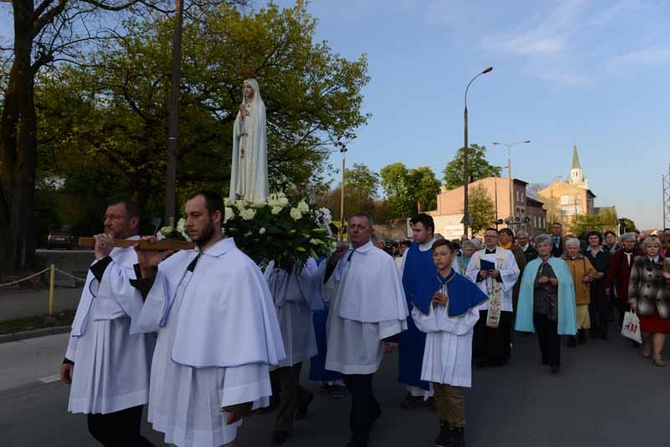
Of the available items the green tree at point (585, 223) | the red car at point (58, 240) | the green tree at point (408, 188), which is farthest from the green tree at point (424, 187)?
the red car at point (58, 240)

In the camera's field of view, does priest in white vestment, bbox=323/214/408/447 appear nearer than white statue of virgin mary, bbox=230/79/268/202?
Yes

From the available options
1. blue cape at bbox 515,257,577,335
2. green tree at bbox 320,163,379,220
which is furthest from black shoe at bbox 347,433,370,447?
green tree at bbox 320,163,379,220

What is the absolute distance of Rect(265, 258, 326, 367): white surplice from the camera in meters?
4.85

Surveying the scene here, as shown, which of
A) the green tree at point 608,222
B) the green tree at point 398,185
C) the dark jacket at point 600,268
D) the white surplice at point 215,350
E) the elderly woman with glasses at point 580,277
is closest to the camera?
the white surplice at point 215,350

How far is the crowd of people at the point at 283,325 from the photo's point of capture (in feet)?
9.10

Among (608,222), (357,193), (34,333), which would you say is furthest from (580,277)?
(608,222)

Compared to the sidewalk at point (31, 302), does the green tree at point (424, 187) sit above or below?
above

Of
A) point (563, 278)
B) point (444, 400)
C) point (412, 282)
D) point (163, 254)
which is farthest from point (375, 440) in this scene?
point (563, 278)

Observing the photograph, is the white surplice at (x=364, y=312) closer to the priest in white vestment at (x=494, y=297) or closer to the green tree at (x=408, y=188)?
the priest in white vestment at (x=494, y=297)

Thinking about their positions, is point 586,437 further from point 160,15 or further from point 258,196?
point 160,15

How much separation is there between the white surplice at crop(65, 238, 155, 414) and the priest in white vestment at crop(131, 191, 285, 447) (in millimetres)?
360

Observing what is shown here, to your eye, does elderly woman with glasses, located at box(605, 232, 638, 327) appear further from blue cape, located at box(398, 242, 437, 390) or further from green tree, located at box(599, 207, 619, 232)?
green tree, located at box(599, 207, 619, 232)

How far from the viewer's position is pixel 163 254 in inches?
122

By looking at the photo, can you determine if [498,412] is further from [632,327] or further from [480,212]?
[480,212]
